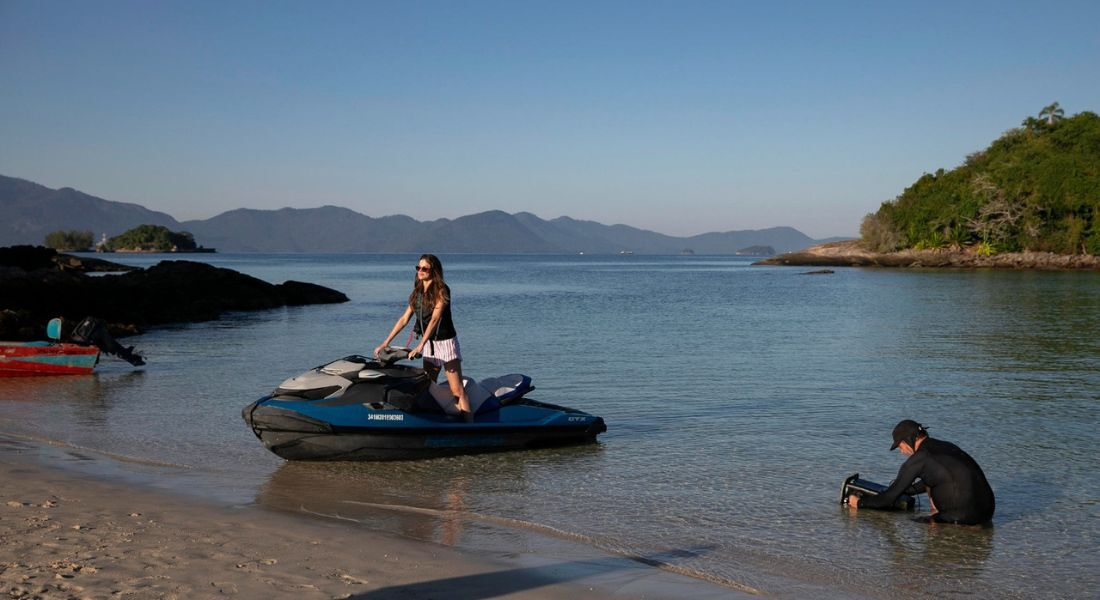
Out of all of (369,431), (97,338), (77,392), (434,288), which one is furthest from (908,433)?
(97,338)

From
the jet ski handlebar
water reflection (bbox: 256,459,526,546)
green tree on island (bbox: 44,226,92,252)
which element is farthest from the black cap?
green tree on island (bbox: 44,226,92,252)

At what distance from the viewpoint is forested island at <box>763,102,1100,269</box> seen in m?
88.8

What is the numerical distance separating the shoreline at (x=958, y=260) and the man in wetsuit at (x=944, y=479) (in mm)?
86858

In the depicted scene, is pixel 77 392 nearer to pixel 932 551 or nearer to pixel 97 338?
pixel 97 338

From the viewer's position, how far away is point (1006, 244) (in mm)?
94375

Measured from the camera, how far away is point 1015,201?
93.8 meters

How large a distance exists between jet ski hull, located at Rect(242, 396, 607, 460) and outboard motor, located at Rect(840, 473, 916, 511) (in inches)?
154

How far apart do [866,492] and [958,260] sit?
9623 centimetres

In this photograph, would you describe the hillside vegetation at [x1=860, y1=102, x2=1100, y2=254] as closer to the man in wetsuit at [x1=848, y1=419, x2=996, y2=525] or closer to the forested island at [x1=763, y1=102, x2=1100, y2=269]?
the forested island at [x1=763, y1=102, x2=1100, y2=269]

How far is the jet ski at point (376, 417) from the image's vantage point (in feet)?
32.2

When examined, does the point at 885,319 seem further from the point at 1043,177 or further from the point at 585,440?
the point at 1043,177

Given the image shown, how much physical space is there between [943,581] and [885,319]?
28.7 m

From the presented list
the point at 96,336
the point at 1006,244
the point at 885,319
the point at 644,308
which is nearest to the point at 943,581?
the point at 96,336

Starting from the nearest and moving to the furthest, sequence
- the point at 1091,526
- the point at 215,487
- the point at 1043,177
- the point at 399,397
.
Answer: the point at 1091,526 < the point at 215,487 < the point at 399,397 < the point at 1043,177
